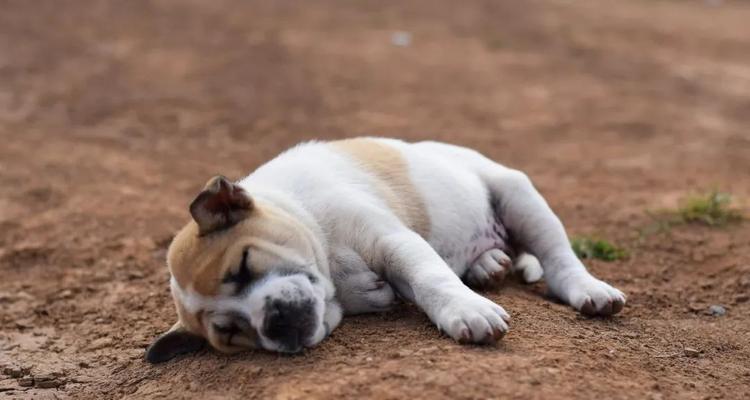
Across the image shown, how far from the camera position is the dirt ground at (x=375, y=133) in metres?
4.05

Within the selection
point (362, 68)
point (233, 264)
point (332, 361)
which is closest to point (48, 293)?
point (233, 264)

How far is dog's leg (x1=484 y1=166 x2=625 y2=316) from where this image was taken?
488cm

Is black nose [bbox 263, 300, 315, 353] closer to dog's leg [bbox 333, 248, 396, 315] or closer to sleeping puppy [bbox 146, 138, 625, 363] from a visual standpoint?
sleeping puppy [bbox 146, 138, 625, 363]

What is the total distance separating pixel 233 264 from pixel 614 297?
2.17 m

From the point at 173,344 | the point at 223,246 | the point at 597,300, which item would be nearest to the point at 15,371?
the point at 173,344

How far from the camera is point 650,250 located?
6.84 metres

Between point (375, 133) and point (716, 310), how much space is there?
19.6 feet

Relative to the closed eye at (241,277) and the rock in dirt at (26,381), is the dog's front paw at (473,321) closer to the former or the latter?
the closed eye at (241,277)

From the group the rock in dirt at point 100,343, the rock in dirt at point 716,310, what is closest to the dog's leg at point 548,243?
the rock in dirt at point 716,310

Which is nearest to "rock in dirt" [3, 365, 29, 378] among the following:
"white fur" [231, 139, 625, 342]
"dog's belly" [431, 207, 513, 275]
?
"white fur" [231, 139, 625, 342]

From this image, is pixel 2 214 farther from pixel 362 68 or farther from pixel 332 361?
pixel 362 68

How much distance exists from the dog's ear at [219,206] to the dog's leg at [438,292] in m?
0.74

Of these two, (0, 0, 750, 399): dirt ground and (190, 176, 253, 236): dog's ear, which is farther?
(190, 176, 253, 236): dog's ear

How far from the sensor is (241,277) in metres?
4.11
